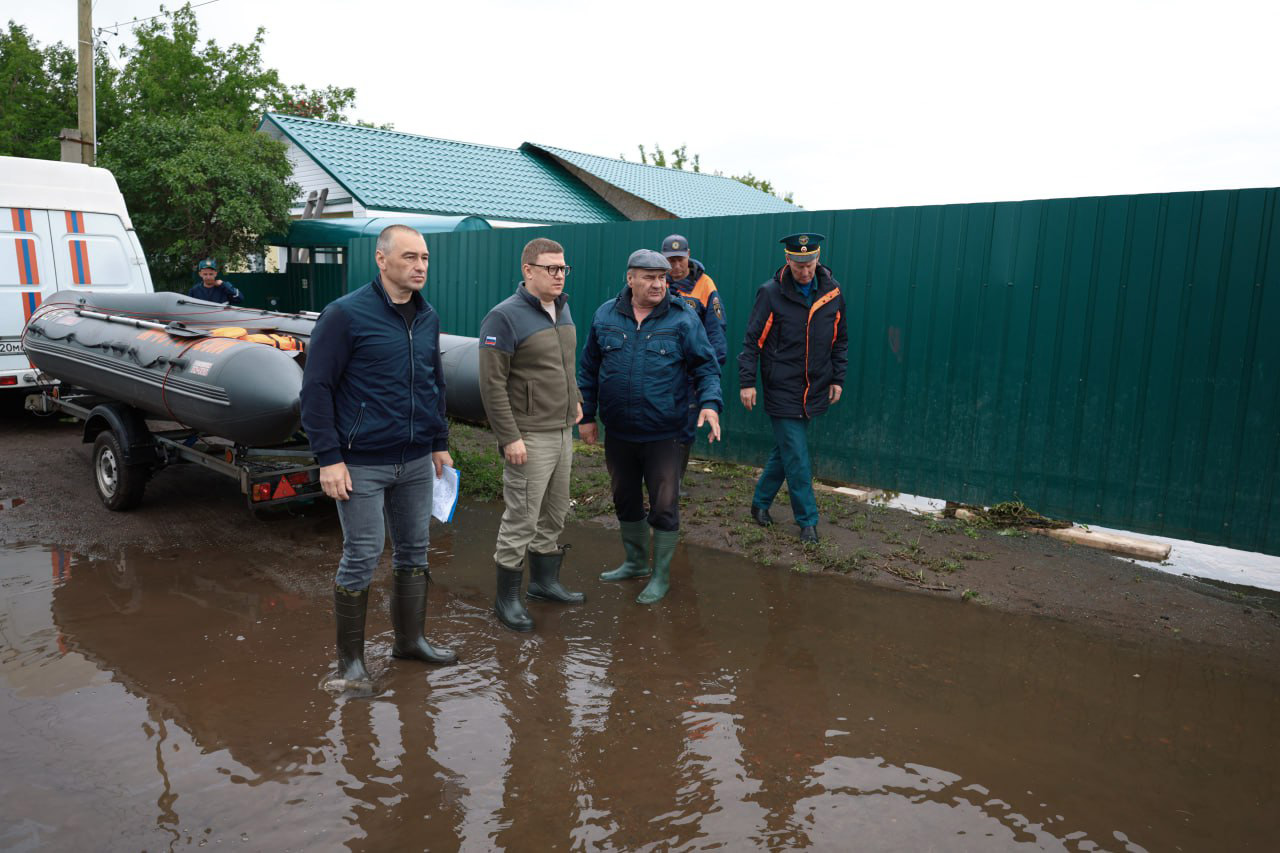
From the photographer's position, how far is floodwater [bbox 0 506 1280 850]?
2.68 meters

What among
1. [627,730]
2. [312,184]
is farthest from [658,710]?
[312,184]

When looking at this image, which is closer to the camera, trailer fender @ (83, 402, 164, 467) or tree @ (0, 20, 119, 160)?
trailer fender @ (83, 402, 164, 467)

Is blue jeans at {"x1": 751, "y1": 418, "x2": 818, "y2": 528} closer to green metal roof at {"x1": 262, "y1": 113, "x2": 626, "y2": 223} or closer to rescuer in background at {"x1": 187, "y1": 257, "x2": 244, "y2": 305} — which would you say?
rescuer in background at {"x1": 187, "y1": 257, "x2": 244, "y2": 305}

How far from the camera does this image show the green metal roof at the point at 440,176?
1636 centimetres

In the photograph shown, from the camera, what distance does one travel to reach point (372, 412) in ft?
11.3

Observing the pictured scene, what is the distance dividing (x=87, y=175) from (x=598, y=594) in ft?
25.9

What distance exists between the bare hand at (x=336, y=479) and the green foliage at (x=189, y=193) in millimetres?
13112

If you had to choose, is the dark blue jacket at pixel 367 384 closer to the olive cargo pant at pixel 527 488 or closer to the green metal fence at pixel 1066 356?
the olive cargo pant at pixel 527 488

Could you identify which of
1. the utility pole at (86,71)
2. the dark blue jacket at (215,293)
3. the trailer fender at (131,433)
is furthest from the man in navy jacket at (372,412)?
the utility pole at (86,71)

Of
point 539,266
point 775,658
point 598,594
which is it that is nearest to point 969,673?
point 775,658

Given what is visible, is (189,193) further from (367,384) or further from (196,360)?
(367,384)

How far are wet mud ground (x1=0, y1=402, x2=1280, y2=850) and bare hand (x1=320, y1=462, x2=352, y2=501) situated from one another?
0.83m

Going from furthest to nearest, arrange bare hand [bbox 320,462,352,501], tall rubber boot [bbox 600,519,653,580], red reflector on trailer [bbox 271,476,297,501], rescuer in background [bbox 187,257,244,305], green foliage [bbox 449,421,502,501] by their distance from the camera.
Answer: rescuer in background [bbox 187,257,244,305], green foliage [bbox 449,421,502,501], red reflector on trailer [bbox 271,476,297,501], tall rubber boot [bbox 600,519,653,580], bare hand [bbox 320,462,352,501]

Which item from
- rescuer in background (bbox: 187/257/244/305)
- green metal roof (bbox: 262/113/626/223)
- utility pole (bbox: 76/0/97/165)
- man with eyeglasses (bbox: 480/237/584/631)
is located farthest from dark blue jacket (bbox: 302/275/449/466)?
utility pole (bbox: 76/0/97/165)
